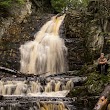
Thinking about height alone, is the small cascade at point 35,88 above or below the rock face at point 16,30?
below

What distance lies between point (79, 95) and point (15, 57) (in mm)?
9338

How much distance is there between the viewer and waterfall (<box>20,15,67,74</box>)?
22.8 meters

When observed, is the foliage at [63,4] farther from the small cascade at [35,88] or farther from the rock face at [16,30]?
the small cascade at [35,88]

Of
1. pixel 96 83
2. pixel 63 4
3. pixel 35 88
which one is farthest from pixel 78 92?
pixel 63 4

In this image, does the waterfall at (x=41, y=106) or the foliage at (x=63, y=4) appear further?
the foliage at (x=63, y=4)

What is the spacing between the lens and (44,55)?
23.4 m

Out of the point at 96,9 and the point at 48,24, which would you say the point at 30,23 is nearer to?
the point at 48,24

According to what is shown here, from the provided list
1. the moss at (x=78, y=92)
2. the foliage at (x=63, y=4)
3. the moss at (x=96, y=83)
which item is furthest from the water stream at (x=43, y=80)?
the foliage at (x=63, y=4)

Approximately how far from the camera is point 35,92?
16969 mm

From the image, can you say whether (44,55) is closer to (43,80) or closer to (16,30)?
(16,30)

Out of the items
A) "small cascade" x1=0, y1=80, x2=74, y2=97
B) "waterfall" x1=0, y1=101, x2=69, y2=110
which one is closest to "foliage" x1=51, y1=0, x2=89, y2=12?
"small cascade" x1=0, y1=80, x2=74, y2=97

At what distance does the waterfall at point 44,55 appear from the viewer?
2283 cm

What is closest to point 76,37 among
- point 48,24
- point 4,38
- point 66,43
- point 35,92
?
point 66,43

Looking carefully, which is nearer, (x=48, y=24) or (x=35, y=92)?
(x=35, y=92)
